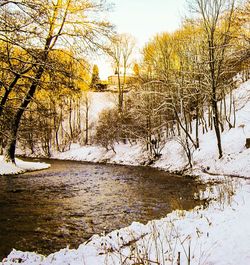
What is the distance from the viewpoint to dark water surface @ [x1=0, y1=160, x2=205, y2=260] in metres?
8.25

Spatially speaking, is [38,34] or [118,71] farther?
[118,71]

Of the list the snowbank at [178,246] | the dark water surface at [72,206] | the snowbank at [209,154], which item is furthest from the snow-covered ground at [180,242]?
the snowbank at [209,154]

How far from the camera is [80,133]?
52281mm

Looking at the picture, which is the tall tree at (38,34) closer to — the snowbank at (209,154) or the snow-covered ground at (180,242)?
the snow-covered ground at (180,242)

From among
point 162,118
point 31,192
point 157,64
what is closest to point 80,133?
point 162,118

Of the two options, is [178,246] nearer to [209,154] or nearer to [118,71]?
[209,154]

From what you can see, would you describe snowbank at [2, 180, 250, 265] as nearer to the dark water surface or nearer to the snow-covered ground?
the snow-covered ground

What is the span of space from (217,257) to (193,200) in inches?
327

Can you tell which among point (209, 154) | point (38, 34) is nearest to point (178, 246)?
point (38, 34)

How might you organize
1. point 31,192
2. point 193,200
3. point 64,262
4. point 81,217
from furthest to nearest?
point 31,192
point 193,200
point 81,217
point 64,262

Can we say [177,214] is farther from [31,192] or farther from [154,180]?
[154,180]

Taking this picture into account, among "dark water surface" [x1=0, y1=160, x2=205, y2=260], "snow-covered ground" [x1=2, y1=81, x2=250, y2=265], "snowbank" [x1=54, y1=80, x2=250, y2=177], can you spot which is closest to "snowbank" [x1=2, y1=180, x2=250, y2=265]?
"snow-covered ground" [x1=2, y1=81, x2=250, y2=265]

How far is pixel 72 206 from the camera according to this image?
1188 cm

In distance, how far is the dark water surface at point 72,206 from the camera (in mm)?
8250
